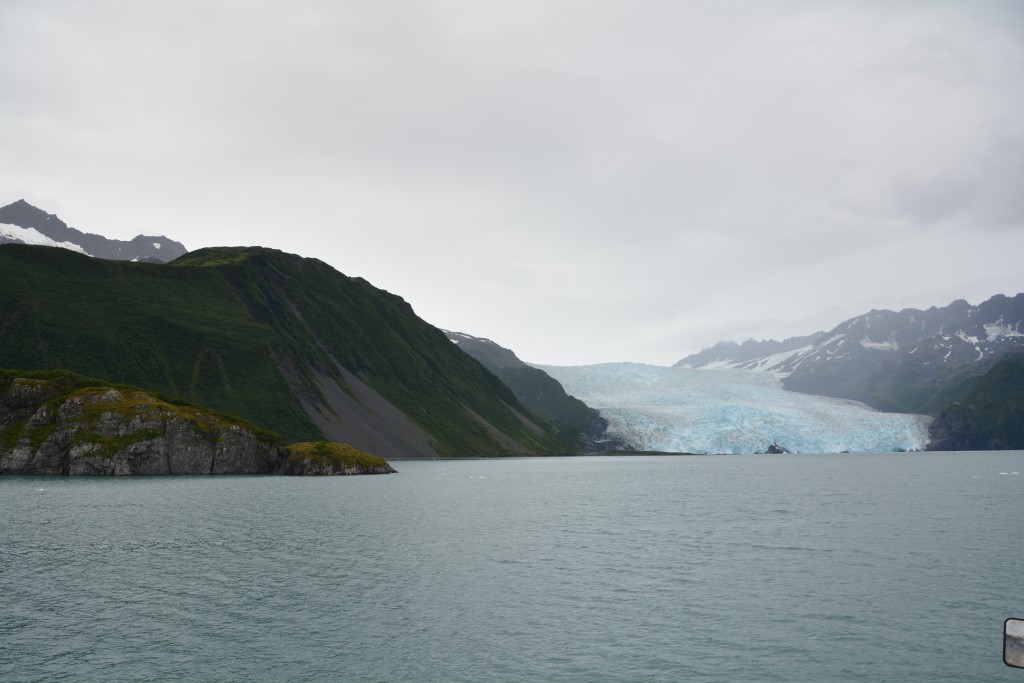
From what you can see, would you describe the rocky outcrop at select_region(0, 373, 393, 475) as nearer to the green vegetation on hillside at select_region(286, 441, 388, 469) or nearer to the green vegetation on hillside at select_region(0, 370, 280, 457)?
the green vegetation on hillside at select_region(0, 370, 280, 457)

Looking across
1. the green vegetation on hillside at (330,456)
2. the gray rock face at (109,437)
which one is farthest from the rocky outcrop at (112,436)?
the green vegetation on hillside at (330,456)

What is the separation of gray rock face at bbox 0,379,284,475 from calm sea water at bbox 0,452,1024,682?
47.6 meters

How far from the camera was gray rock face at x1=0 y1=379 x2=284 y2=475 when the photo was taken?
116 meters

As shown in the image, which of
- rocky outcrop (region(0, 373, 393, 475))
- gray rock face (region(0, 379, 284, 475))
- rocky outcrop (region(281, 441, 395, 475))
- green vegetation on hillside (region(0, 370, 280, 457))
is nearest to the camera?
gray rock face (region(0, 379, 284, 475))

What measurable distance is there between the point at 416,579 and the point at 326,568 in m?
6.23

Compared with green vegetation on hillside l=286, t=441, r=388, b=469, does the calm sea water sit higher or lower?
lower

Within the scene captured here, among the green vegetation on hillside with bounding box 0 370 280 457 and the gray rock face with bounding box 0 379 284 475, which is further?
the green vegetation on hillside with bounding box 0 370 280 457

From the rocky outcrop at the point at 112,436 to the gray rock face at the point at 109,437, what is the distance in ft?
0.44

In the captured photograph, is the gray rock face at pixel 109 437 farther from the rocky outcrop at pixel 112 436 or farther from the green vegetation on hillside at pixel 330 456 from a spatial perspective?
the green vegetation on hillside at pixel 330 456

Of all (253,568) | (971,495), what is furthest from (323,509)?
(971,495)

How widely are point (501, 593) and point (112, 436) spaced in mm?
107190

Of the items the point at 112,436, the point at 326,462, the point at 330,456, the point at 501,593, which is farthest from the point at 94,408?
the point at 501,593

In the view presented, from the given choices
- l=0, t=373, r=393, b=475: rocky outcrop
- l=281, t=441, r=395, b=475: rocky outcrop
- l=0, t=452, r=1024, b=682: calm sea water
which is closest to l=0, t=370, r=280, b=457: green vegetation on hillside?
l=0, t=373, r=393, b=475: rocky outcrop

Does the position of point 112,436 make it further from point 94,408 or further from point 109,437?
point 94,408
